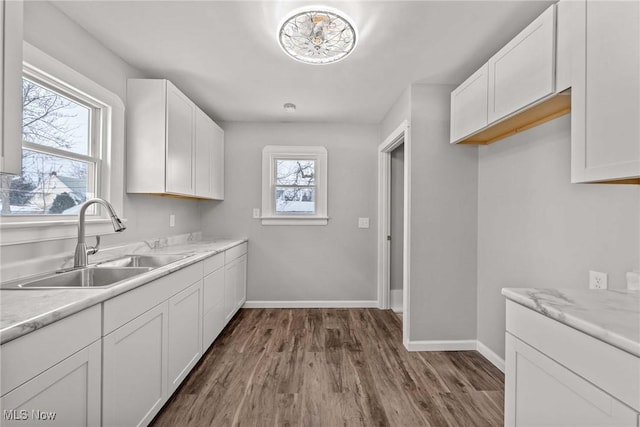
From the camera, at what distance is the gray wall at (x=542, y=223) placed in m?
1.41

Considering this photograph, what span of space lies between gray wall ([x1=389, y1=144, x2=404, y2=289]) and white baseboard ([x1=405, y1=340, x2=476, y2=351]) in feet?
4.27

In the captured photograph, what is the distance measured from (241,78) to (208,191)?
1.26 meters

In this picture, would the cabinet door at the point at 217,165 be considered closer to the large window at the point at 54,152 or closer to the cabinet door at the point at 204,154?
the cabinet door at the point at 204,154

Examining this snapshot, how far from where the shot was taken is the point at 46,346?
3.06 ft

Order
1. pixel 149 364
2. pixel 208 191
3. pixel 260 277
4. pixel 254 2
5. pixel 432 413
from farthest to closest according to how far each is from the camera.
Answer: pixel 260 277 < pixel 208 191 < pixel 432 413 < pixel 254 2 < pixel 149 364

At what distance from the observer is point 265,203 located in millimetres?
3775

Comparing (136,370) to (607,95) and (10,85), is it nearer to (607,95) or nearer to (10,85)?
(10,85)

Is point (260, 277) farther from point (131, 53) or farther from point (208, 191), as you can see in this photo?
point (131, 53)

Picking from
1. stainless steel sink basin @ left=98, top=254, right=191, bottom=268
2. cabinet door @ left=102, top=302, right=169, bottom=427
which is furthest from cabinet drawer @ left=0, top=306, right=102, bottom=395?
stainless steel sink basin @ left=98, top=254, right=191, bottom=268

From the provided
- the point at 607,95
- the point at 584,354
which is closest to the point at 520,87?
the point at 607,95

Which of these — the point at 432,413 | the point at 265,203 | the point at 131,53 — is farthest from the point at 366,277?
the point at 131,53

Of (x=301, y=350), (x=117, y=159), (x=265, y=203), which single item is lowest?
(x=301, y=350)

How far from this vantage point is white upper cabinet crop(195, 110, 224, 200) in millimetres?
2953

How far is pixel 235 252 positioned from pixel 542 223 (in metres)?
2.76
